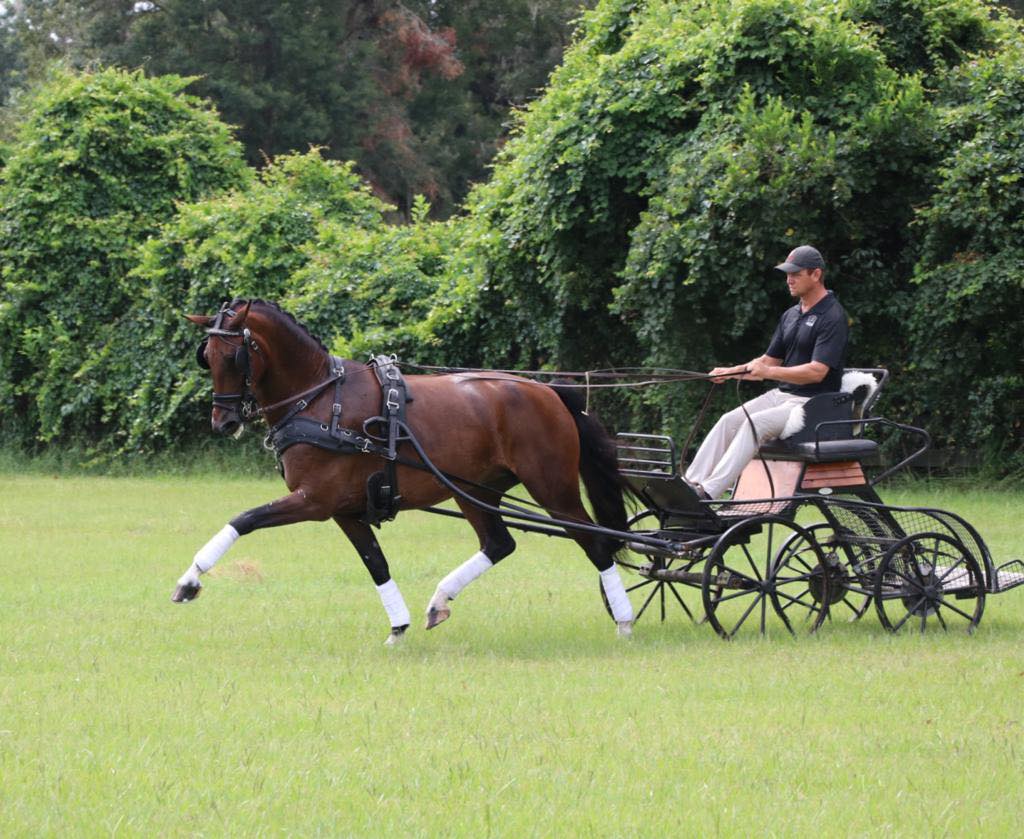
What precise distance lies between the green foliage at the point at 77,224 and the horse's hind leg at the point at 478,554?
48.5 ft

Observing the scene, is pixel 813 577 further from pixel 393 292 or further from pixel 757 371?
pixel 393 292

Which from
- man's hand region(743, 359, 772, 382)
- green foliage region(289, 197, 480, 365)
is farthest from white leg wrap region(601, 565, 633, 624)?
green foliage region(289, 197, 480, 365)

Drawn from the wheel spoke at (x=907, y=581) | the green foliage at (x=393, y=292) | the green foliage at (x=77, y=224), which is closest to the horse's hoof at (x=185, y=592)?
the wheel spoke at (x=907, y=581)

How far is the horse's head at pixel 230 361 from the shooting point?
320 inches

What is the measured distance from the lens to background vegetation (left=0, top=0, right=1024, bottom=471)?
15.5 metres

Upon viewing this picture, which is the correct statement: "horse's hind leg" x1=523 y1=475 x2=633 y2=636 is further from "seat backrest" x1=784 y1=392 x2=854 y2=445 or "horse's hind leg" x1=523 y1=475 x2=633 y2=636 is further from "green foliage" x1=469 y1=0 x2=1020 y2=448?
"green foliage" x1=469 y1=0 x2=1020 y2=448

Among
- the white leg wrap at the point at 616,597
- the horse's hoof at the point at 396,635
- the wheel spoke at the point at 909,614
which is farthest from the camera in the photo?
the white leg wrap at the point at 616,597

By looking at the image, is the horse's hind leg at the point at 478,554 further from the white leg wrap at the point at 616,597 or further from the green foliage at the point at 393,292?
the green foliage at the point at 393,292

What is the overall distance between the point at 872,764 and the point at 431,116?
3401 centimetres

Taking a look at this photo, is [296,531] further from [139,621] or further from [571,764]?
[571,764]

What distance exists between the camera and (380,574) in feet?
28.0

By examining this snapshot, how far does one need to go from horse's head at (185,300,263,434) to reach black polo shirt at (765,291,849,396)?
10.4 ft

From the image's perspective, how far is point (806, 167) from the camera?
15344mm

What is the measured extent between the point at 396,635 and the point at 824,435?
2.74 metres
